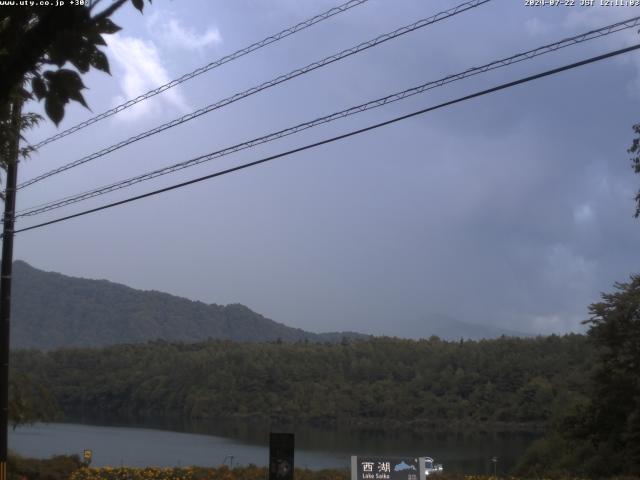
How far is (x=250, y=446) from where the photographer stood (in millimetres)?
47938

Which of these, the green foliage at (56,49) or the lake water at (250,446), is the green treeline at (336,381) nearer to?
the lake water at (250,446)

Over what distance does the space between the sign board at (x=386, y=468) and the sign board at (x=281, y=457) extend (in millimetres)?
2378

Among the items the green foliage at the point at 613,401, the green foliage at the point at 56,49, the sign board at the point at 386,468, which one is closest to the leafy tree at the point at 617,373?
the green foliage at the point at 613,401

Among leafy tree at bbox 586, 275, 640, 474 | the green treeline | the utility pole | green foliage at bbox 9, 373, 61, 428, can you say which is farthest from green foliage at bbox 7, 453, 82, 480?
the green treeline

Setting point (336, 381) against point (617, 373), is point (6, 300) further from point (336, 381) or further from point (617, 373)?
point (336, 381)

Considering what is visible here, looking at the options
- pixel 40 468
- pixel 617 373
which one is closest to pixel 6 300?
pixel 40 468

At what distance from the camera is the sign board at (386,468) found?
38.1 feet

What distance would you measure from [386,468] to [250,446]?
37722mm

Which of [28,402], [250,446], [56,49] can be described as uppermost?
[56,49]

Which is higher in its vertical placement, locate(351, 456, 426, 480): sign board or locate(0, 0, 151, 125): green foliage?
locate(0, 0, 151, 125): green foliage

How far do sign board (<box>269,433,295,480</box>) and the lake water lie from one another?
21.9m

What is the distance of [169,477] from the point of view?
14.7 meters

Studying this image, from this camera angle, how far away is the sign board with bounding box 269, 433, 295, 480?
30.5 feet

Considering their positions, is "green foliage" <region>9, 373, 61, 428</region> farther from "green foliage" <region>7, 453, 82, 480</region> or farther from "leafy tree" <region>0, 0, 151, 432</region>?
"leafy tree" <region>0, 0, 151, 432</region>
